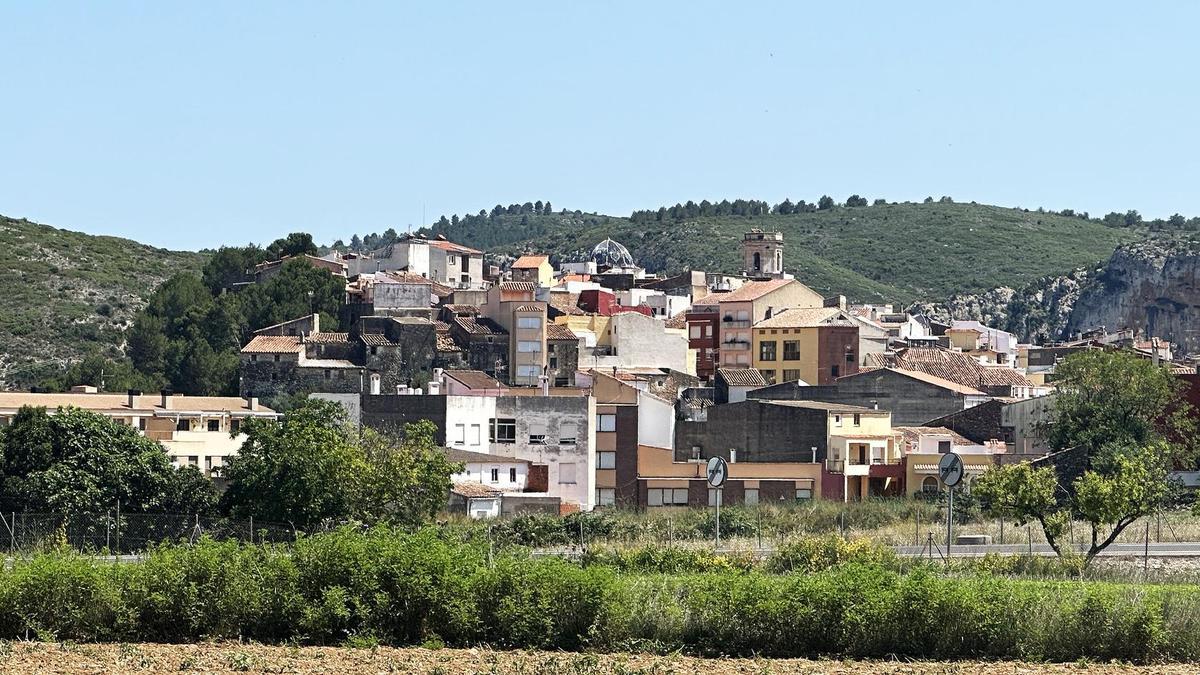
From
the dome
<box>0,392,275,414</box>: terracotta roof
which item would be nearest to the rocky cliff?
the dome

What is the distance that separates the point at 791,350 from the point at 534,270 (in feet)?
93.9

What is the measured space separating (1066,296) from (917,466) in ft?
332

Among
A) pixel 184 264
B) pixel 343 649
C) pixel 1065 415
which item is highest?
pixel 184 264

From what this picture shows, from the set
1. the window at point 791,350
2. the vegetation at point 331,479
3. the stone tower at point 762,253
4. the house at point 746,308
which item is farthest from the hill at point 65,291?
the vegetation at point 331,479

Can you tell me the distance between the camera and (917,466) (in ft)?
217

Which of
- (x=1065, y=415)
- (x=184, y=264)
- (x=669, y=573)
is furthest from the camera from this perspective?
(x=184, y=264)

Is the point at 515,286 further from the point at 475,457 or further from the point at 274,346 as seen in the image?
the point at 475,457

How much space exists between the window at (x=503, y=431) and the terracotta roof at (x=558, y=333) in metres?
22.2

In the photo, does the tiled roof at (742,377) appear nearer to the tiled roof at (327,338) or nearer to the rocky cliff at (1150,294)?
the tiled roof at (327,338)

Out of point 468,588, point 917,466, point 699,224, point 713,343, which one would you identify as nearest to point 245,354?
point 713,343

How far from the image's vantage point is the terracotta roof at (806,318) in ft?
296

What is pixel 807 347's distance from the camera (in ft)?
294

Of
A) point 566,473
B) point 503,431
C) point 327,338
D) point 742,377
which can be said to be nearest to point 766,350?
point 742,377

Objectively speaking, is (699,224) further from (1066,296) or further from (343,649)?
(343,649)
